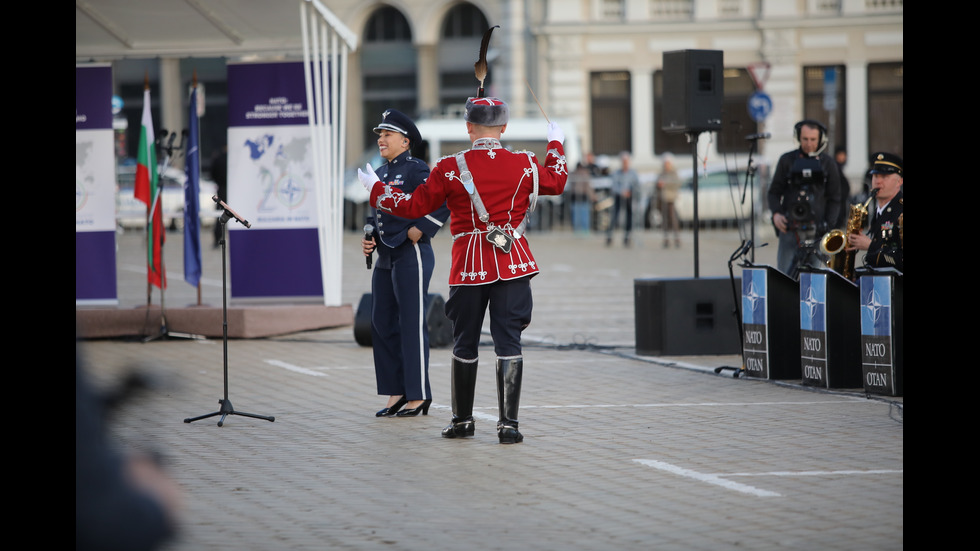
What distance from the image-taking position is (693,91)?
1157 cm

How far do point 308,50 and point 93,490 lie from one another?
34.5 ft

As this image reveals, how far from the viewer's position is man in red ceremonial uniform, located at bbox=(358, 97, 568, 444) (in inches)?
287

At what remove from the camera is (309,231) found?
1346 cm

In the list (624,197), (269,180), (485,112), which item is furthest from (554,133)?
(624,197)

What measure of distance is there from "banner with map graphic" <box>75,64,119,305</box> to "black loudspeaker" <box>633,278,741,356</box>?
206 inches

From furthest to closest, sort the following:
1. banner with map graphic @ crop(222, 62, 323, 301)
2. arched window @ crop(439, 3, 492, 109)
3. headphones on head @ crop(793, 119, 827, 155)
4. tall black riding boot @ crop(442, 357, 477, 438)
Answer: arched window @ crop(439, 3, 492, 109)
banner with map graphic @ crop(222, 62, 323, 301)
headphones on head @ crop(793, 119, 827, 155)
tall black riding boot @ crop(442, 357, 477, 438)

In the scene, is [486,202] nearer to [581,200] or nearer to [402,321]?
[402,321]

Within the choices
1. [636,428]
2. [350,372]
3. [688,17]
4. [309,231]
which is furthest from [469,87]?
[636,428]

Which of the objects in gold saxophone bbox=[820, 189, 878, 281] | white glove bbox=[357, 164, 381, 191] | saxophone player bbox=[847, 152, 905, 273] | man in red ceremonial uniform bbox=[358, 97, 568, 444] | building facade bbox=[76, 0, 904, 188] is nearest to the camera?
man in red ceremonial uniform bbox=[358, 97, 568, 444]

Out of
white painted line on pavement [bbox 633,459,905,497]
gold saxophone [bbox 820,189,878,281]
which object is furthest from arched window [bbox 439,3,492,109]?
white painted line on pavement [bbox 633,459,905,497]

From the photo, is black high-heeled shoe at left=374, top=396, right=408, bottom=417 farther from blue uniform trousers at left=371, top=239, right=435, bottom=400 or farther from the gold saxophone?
the gold saxophone
